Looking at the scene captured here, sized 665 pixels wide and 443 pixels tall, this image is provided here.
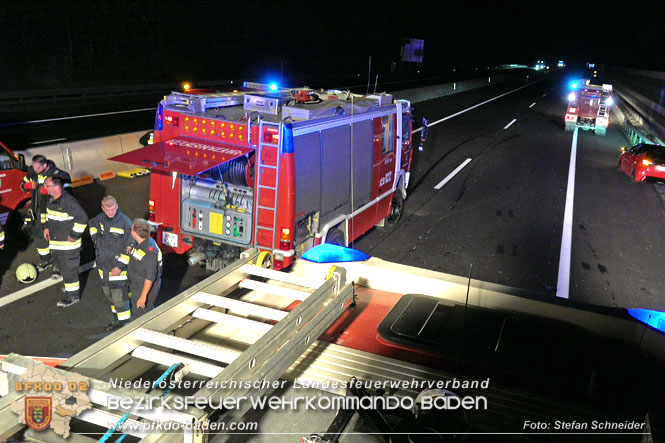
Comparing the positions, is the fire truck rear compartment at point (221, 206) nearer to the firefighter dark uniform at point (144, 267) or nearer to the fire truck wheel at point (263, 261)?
the firefighter dark uniform at point (144, 267)

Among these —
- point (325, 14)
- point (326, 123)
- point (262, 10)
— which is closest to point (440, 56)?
point (325, 14)

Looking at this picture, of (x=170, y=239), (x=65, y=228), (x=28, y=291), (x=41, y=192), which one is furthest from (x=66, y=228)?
(x=28, y=291)

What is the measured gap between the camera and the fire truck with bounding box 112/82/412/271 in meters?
7.16

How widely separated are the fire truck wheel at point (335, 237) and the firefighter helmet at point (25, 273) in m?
4.50

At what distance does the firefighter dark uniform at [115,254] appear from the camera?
21.1 ft

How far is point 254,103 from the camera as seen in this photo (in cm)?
792

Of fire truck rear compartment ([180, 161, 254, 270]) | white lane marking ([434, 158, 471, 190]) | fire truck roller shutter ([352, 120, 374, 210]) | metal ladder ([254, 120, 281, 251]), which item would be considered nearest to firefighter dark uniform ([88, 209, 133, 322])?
fire truck rear compartment ([180, 161, 254, 270])

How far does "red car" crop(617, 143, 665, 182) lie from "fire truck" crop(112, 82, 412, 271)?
13.0 metres

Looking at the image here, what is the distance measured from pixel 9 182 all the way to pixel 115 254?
15.1 ft

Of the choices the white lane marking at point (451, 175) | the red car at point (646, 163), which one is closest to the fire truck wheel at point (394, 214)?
the white lane marking at point (451, 175)

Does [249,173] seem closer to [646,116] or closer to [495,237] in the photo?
[495,237]

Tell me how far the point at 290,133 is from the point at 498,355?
4.43 meters

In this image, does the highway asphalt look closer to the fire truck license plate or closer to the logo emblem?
the fire truck license plate

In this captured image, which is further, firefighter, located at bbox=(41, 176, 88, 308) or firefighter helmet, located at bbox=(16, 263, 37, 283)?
firefighter helmet, located at bbox=(16, 263, 37, 283)
